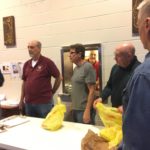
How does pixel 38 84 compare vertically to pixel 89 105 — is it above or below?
above

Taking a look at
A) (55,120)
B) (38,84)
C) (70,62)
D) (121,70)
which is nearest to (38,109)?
(38,84)

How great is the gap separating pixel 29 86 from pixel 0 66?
4.60ft

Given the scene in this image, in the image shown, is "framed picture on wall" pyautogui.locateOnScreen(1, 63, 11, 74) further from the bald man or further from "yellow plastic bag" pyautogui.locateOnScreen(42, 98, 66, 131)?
"yellow plastic bag" pyautogui.locateOnScreen(42, 98, 66, 131)

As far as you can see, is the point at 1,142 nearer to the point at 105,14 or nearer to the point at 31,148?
the point at 31,148

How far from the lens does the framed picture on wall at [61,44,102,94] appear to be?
10.9 ft

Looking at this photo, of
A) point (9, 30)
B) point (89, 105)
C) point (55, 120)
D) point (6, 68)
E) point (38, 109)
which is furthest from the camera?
point (6, 68)

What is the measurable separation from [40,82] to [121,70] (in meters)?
1.13

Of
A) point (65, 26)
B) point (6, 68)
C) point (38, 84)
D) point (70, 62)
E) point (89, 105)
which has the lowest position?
point (89, 105)

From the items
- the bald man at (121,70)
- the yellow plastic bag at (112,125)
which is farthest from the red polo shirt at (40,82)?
the yellow plastic bag at (112,125)

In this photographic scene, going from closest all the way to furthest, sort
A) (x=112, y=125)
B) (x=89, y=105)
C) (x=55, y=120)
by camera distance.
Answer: (x=112, y=125), (x=55, y=120), (x=89, y=105)

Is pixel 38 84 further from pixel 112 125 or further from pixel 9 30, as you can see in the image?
pixel 112 125

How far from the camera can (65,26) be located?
3.61 meters

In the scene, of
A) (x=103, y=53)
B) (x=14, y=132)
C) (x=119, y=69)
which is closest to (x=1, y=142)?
(x=14, y=132)

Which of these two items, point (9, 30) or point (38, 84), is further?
point (9, 30)
